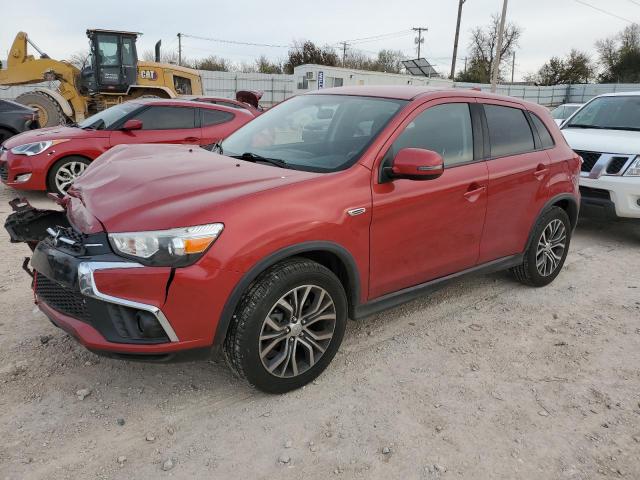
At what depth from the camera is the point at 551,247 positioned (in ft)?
15.2

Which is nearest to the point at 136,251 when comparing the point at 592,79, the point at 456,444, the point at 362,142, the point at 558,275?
the point at 362,142

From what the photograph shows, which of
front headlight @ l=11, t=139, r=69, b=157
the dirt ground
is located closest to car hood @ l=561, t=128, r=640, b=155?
the dirt ground

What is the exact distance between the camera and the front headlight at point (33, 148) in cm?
701

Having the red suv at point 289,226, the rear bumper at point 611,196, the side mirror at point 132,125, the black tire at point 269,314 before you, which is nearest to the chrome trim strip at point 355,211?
the red suv at point 289,226

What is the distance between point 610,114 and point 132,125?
6.70m

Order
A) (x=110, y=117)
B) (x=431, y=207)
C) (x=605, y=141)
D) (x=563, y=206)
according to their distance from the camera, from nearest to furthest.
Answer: (x=431, y=207) < (x=563, y=206) < (x=605, y=141) < (x=110, y=117)

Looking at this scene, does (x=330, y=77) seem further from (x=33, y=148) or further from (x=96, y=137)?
(x=33, y=148)

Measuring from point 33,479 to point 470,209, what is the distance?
9.76 ft

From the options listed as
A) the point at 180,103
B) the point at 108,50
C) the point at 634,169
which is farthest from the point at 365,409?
the point at 108,50

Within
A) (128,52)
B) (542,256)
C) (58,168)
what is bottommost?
(542,256)

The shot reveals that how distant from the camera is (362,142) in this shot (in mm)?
3215

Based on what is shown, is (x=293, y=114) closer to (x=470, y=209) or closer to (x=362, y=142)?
(x=362, y=142)

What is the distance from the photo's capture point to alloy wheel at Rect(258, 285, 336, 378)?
2787 millimetres

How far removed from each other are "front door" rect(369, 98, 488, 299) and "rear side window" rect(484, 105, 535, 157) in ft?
0.63
